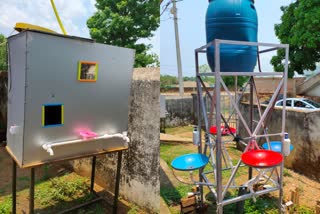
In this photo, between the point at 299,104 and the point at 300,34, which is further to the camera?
the point at 300,34

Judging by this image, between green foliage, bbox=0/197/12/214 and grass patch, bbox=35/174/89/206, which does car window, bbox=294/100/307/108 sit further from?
green foliage, bbox=0/197/12/214

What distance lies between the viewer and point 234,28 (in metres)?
2.59

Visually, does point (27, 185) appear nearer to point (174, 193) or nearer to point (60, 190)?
point (60, 190)

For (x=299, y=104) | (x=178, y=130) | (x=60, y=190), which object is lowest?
(x=60, y=190)

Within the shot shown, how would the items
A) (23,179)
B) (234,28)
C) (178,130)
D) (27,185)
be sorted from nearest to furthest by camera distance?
1. (234,28)
2. (27,185)
3. (23,179)
4. (178,130)

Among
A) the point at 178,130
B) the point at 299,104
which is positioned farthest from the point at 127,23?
the point at 299,104

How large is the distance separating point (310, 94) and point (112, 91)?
16.9m

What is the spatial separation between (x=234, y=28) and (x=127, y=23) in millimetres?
10783

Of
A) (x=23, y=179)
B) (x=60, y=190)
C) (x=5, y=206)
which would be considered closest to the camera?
(x=5, y=206)

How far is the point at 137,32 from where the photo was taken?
515 inches

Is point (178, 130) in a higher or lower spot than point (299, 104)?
lower

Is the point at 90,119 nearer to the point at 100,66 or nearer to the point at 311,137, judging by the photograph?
the point at 100,66

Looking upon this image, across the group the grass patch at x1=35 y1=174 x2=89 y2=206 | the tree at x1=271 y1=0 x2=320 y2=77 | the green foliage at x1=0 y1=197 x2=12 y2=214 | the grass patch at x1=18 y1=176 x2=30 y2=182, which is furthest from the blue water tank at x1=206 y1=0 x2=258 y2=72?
the tree at x1=271 y1=0 x2=320 y2=77

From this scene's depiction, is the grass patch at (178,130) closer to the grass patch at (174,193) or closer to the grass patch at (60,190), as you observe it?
the grass patch at (174,193)
